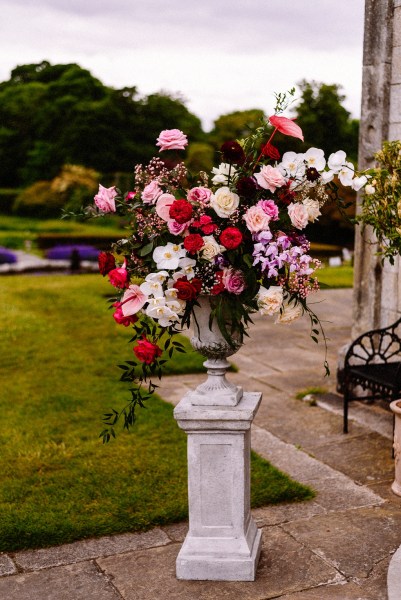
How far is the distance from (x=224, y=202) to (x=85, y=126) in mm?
41440

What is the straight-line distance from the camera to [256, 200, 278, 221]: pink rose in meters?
3.76

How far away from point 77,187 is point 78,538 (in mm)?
33444

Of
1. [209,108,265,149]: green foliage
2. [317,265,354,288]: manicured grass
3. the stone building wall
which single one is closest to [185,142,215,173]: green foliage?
[209,108,265,149]: green foliage

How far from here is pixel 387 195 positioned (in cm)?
477

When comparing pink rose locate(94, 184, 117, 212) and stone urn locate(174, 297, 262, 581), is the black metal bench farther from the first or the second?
pink rose locate(94, 184, 117, 212)

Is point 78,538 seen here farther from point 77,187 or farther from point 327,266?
point 77,187

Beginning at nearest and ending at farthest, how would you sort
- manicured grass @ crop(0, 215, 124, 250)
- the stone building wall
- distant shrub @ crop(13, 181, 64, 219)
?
1. the stone building wall
2. manicured grass @ crop(0, 215, 124, 250)
3. distant shrub @ crop(13, 181, 64, 219)

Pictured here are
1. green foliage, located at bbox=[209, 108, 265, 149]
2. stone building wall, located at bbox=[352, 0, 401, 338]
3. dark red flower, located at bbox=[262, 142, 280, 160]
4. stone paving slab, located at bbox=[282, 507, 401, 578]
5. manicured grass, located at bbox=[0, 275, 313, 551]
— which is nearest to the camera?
dark red flower, located at bbox=[262, 142, 280, 160]

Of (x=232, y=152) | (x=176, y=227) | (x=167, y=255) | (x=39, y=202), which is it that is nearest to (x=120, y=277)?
(x=167, y=255)

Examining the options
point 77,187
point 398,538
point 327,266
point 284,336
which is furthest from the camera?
point 77,187

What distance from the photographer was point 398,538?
15.0 feet

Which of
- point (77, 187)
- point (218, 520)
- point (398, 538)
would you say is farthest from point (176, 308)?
point (77, 187)

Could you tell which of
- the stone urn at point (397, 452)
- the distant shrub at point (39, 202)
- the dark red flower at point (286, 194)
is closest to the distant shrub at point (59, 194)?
the distant shrub at point (39, 202)

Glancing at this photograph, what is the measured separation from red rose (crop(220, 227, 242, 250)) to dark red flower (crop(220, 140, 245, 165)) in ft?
1.33
